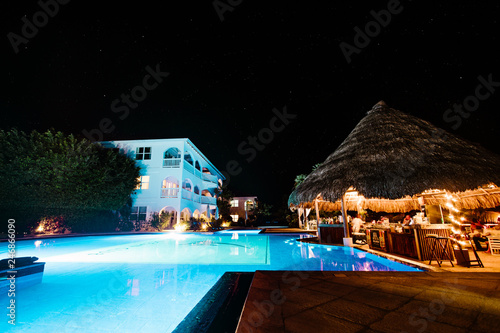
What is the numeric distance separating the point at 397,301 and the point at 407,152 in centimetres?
552

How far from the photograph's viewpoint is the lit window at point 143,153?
78.7 feet

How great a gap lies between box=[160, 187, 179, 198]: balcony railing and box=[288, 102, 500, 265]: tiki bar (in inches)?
693

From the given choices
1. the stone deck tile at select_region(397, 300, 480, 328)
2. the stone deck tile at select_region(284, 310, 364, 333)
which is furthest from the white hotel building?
the stone deck tile at select_region(397, 300, 480, 328)

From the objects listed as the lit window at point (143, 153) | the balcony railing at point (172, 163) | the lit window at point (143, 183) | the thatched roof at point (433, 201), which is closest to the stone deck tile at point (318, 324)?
the thatched roof at point (433, 201)

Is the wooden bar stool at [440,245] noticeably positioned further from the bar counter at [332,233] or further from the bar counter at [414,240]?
the bar counter at [332,233]

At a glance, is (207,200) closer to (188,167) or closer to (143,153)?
(188,167)

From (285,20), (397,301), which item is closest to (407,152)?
(397,301)

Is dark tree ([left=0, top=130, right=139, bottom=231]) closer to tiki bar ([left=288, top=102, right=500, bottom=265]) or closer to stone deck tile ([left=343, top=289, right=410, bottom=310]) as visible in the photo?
tiki bar ([left=288, top=102, right=500, bottom=265])

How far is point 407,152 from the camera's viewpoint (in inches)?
259

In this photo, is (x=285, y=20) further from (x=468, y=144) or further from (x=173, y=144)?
(x=173, y=144)

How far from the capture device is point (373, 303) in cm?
247

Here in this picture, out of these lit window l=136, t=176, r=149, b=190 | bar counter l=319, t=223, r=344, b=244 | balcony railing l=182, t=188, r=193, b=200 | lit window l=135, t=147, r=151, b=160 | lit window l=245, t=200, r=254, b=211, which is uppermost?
lit window l=135, t=147, r=151, b=160

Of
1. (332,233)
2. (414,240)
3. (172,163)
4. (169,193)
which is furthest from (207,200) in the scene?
(414,240)

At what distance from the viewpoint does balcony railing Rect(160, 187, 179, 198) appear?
22.9 m
